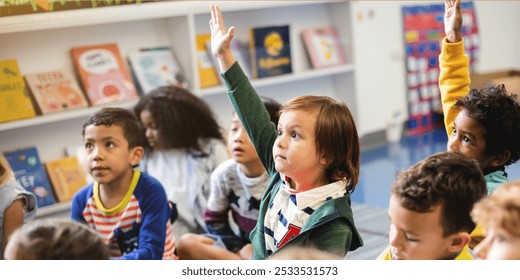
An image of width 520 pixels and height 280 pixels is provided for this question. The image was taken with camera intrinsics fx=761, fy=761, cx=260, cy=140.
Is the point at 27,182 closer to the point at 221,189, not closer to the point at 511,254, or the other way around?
the point at 221,189

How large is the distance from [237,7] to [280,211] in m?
1.55

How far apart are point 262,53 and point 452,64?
1694 mm

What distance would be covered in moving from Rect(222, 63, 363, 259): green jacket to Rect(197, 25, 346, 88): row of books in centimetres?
151

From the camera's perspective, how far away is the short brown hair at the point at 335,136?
1284mm

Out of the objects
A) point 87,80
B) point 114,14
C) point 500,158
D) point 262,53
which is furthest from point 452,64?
point 262,53

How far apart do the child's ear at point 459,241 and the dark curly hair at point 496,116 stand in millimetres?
288

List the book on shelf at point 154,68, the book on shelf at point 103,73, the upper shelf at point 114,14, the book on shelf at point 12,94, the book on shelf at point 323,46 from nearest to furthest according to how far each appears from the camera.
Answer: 1. the upper shelf at point 114,14
2. the book on shelf at point 12,94
3. the book on shelf at point 103,73
4. the book on shelf at point 154,68
5. the book on shelf at point 323,46

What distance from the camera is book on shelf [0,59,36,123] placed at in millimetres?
1864

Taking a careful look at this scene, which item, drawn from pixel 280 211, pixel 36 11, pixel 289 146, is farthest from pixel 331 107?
pixel 36 11

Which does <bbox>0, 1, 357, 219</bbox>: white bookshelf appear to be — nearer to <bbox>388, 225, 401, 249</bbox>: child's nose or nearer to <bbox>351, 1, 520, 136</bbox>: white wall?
<bbox>351, 1, 520, 136</bbox>: white wall

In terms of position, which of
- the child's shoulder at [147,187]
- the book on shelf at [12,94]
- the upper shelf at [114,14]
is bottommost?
the child's shoulder at [147,187]

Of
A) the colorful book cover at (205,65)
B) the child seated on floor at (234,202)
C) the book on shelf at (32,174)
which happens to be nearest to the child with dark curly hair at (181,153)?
the child seated on floor at (234,202)

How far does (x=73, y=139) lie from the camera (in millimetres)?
2348

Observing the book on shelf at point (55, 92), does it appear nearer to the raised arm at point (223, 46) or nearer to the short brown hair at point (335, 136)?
the raised arm at point (223, 46)
